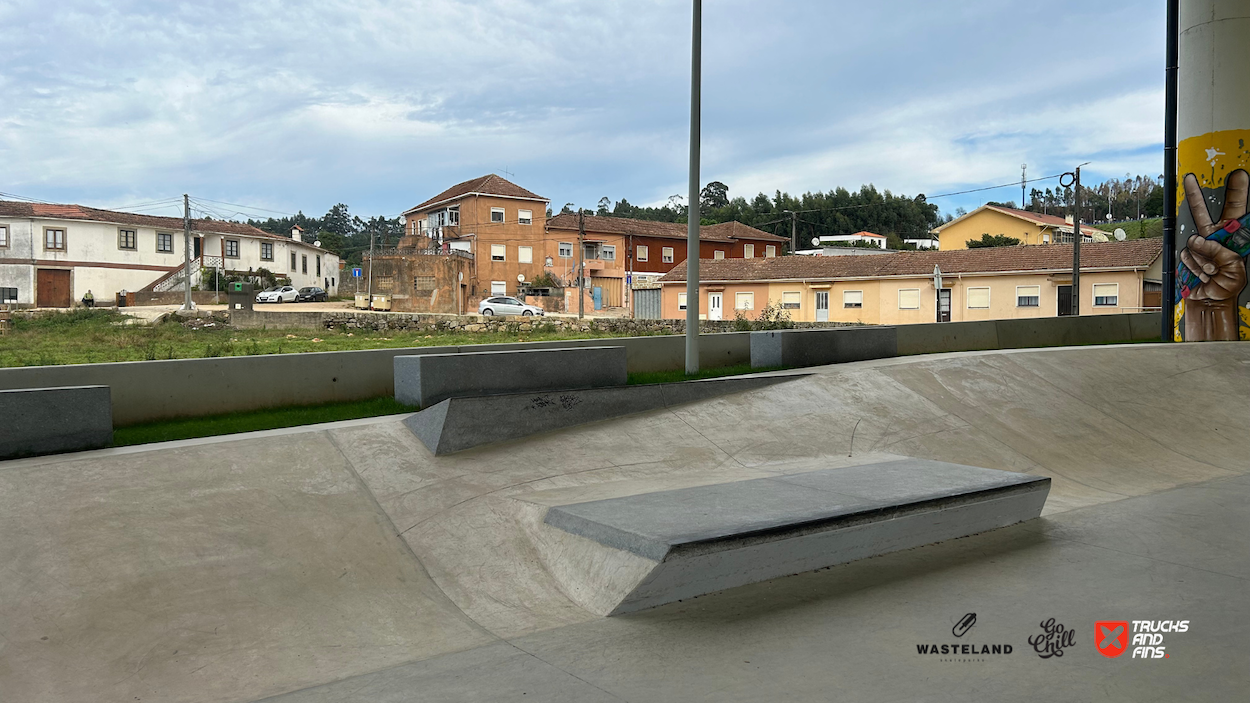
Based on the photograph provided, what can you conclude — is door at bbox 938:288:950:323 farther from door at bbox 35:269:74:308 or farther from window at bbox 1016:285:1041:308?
door at bbox 35:269:74:308

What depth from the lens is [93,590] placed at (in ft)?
15.0

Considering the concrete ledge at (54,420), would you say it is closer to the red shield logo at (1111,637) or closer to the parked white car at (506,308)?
the red shield logo at (1111,637)

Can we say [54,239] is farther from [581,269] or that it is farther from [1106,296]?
[1106,296]

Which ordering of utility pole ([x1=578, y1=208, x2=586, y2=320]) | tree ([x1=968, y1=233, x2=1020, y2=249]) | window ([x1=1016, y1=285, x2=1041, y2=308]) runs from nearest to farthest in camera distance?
window ([x1=1016, y1=285, x2=1041, y2=308]) < utility pole ([x1=578, y1=208, x2=586, y2=320]) < tree ([x1=968, y1=233, x2=1020, y2=249])

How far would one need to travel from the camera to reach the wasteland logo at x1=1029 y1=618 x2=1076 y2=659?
3.97 meters

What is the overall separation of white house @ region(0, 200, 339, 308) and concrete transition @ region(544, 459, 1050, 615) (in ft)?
177

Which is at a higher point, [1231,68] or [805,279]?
[1231,68]

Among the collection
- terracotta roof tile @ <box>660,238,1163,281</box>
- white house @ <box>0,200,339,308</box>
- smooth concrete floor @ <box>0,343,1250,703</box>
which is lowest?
smooth concrete floor @ <box>0,343,1250,703</box>

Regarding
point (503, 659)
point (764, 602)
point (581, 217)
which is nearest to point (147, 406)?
point (503, 659)

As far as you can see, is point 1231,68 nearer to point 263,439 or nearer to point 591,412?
point 591,412

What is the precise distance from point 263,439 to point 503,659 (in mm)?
3753

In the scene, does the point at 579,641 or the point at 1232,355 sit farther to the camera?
the point at 1232,355

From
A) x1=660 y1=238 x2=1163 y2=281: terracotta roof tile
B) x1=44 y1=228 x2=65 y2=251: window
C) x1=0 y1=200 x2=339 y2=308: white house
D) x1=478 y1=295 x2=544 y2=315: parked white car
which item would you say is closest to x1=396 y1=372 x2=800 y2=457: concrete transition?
x1=660 y1=238 x2=1163 y2=281: terracotta roof tile

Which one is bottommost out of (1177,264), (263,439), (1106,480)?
(1106,480)
